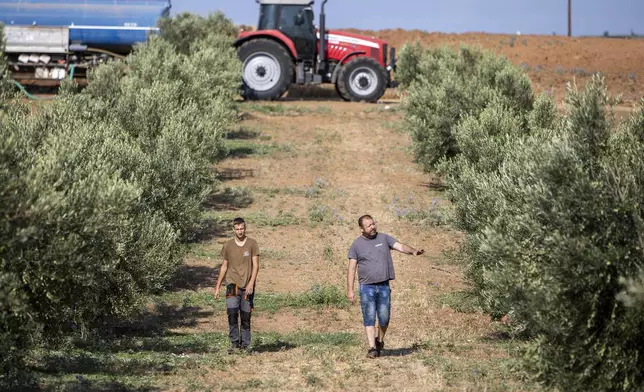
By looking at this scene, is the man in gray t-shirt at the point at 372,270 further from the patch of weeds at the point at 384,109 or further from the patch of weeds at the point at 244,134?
the patch of weeds at the point at 384,109

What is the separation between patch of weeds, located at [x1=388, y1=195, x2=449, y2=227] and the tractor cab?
45.7 ft

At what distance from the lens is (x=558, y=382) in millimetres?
10648

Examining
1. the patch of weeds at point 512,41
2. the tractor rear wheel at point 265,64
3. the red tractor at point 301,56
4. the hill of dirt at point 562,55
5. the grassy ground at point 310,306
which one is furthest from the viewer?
the patch of weeds at point 512,41

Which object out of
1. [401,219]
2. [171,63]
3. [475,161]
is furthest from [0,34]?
[475,161]

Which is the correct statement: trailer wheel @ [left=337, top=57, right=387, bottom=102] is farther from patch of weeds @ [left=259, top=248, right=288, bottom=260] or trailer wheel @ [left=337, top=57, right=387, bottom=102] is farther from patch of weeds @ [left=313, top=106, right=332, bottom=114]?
patch of weeds @ [left=259, top=248, right=288, bottom=260]

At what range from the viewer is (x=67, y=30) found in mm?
42656

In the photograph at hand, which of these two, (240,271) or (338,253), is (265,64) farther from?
(240,271)

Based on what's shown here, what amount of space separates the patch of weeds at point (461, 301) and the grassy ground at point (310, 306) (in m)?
0.04

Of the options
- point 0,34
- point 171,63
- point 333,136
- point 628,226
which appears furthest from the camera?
point 333,136

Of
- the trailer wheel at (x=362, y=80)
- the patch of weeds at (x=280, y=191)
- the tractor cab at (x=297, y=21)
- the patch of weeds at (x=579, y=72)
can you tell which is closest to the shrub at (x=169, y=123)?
the patch of weeds at (x=280, y=191)

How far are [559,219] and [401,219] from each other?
50.1 ft

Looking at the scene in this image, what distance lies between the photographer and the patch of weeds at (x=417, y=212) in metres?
25.7

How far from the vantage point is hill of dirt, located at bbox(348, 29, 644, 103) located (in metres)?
61.7

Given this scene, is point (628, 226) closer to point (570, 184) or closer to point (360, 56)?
point (570, 184)
